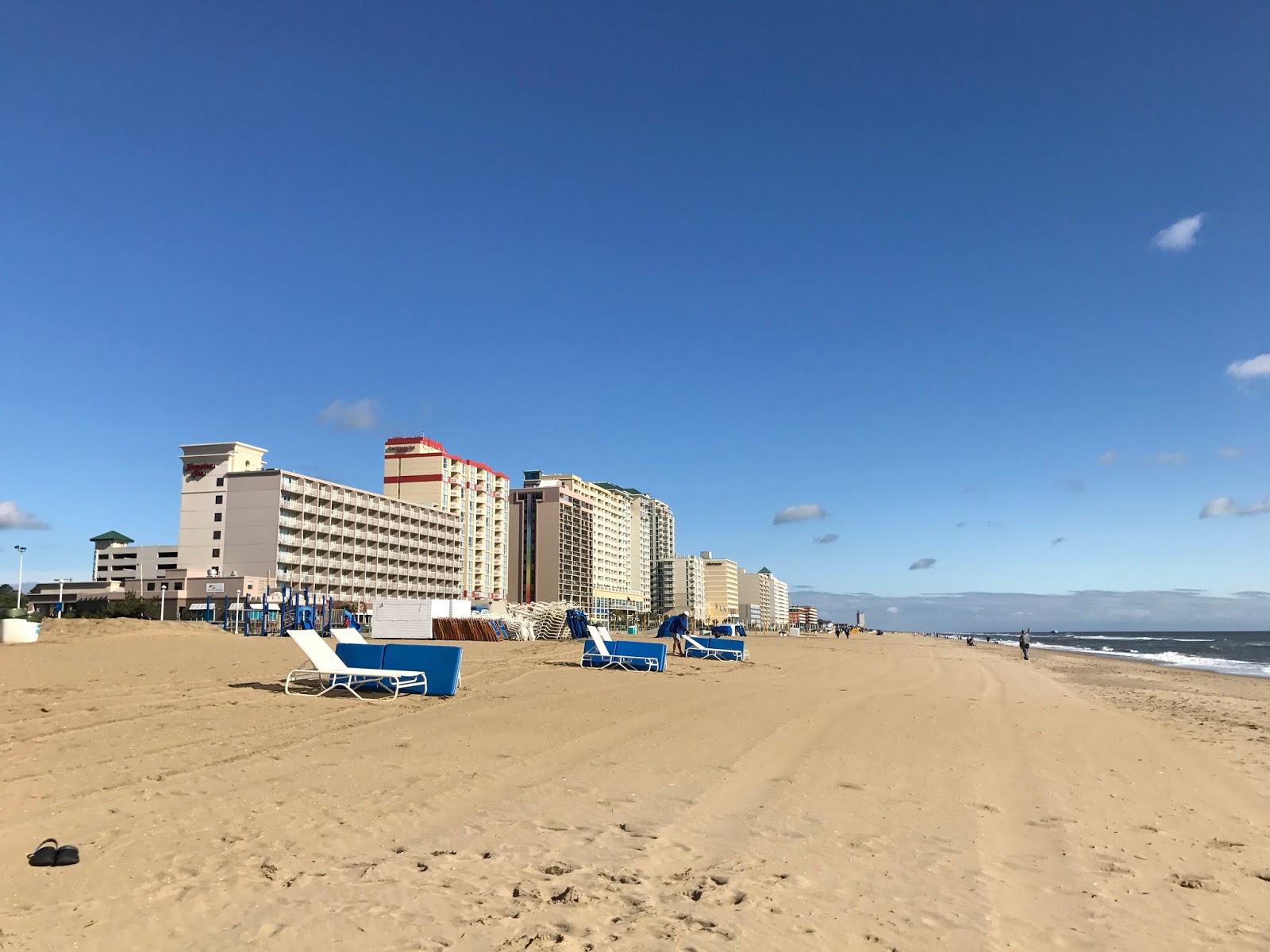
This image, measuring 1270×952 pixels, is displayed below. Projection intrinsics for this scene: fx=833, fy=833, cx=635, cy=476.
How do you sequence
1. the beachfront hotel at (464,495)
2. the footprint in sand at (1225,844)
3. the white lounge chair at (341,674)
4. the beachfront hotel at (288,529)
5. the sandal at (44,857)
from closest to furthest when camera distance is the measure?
the sandal at (44,857)
the footprint in sand at (1225,844)
the white lounge chair at (341,674)
the beachfront hotel at (288,529)
the beachfront hotel at (464,495)

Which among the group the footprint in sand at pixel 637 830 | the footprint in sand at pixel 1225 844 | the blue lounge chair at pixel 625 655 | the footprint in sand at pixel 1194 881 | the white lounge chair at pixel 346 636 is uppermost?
the white lounge chair at pixel 346 636

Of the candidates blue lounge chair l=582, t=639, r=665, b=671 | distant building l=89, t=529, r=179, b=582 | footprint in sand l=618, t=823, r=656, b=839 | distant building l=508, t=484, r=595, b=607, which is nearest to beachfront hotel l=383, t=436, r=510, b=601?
distant building l=508, t=484, r=595, b=607

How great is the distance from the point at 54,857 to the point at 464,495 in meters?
114

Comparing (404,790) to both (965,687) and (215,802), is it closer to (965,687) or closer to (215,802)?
(215,802)

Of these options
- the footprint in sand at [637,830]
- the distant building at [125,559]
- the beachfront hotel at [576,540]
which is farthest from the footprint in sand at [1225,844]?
the beachfront hotel at [576,540]

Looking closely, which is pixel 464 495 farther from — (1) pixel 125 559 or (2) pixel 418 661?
(2) pixel 418 661

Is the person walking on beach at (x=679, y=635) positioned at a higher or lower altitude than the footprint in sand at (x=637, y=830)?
lower

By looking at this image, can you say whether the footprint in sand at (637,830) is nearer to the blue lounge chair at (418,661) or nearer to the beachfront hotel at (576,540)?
the blue lounge chair at (418,661)

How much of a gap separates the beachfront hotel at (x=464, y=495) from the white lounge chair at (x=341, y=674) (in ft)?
332

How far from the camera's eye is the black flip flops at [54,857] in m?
4.34

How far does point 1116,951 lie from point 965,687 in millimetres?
15472

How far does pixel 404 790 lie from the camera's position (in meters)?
6.21

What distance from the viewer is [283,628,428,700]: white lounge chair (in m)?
12.3

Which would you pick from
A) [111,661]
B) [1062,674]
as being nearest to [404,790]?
[111,661]
